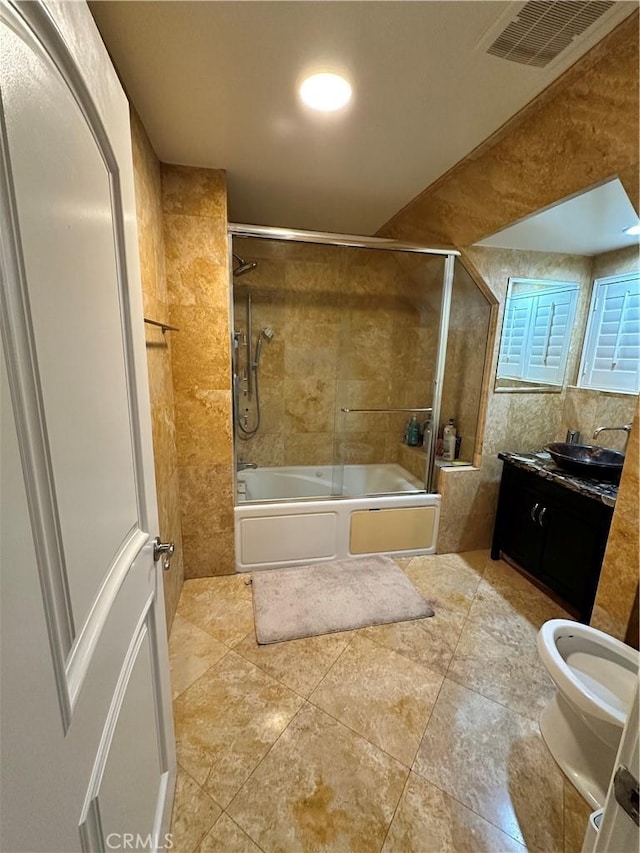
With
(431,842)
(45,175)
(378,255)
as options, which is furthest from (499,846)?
(378,255)

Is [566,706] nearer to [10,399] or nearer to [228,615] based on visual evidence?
[228,615]

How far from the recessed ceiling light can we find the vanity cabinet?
87.7 inches

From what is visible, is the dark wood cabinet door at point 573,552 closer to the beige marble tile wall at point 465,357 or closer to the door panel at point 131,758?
the beige marble tile wall at point 465,357

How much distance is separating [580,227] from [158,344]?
2.52 metres

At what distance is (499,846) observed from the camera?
1084mm

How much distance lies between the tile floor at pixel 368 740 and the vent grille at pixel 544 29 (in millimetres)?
2456

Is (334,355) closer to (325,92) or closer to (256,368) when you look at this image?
(256,368)

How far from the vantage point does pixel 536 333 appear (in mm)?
2701

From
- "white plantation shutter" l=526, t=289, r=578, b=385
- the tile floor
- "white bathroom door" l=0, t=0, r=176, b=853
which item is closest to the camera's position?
"white bathroom door" l=0, t=0, r=176, b=853

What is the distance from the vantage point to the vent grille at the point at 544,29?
3.14 feet

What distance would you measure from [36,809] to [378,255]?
9.73ft

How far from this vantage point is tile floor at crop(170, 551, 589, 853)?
1.11 metres

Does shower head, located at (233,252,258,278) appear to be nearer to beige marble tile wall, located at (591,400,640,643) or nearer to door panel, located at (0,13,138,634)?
door panel, located at (0,13,138,634)

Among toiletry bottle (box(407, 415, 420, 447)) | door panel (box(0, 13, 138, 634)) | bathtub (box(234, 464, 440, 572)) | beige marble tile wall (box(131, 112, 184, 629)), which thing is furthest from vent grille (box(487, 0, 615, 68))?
bathtub (box(234, 464, 440, 572))
